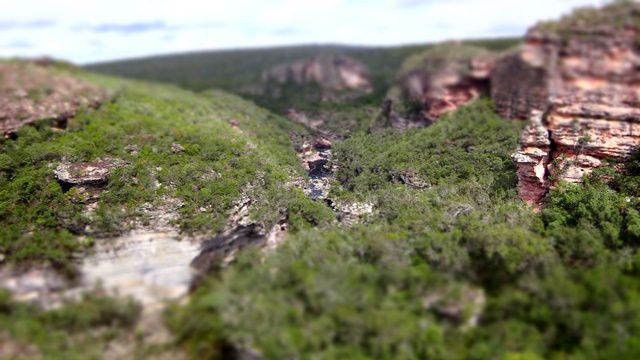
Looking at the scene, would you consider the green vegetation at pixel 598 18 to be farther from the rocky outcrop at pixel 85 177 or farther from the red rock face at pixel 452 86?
the rocky outcrop at pixel 85 177

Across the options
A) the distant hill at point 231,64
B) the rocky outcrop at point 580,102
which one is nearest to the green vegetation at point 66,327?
the rocky outcrop at point 580,102

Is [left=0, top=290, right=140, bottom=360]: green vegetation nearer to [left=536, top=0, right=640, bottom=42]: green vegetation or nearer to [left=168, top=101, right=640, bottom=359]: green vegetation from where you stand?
[left=168, top=101, right=640, bottom=359]: green vegetation

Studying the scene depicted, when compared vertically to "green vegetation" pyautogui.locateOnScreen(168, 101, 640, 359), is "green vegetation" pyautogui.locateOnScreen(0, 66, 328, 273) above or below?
above

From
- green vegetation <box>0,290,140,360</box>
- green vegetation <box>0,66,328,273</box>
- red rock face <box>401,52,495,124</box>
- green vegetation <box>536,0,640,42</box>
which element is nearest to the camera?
green vegetation <box>0,290,140,360</box>

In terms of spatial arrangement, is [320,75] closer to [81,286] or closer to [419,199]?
[419,199]

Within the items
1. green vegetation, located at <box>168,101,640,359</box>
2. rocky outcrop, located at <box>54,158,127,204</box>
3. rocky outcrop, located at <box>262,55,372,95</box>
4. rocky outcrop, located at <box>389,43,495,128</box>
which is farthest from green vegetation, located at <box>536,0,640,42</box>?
rocky outcrop, located at <box>54,158,127,204</box>

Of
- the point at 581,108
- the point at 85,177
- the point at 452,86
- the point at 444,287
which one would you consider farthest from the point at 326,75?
the point at 444,287

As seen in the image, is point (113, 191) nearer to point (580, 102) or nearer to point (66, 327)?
point (66, 327)
